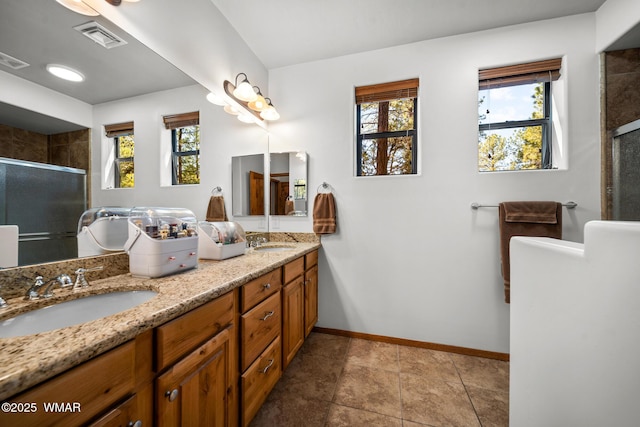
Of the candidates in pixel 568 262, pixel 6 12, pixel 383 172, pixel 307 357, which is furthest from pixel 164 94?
pixel 307 357

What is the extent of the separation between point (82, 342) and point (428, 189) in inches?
78.9

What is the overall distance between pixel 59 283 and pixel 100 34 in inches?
40.6

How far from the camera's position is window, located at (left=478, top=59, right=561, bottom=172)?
1819 millimetres

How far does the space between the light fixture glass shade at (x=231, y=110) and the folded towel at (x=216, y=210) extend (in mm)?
664

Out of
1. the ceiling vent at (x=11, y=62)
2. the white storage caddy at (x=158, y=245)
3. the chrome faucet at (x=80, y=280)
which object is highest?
the ceiling vent at (x=11, y=62)

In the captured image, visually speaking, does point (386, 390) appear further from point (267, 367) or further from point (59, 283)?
point (59, 283)

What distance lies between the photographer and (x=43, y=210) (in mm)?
837

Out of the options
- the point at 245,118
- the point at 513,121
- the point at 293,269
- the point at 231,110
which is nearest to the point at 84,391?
the point at 293,269

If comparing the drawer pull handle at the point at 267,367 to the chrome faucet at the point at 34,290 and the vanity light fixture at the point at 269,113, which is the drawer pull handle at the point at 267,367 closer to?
the chrome faucet at the point at 34,290

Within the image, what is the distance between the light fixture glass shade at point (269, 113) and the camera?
2.06 m

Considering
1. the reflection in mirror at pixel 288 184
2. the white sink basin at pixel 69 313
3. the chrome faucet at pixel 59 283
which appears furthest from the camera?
the reflection in mirror at pixel 288 184

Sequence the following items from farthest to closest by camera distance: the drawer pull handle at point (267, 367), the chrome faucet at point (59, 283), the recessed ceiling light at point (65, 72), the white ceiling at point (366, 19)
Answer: the white ceiling at point (366, 19) < the drawer pull handle at point (267, 367) < the recessed ceiling light at point (65, 72) < the chrome faucet at point (59, 283)

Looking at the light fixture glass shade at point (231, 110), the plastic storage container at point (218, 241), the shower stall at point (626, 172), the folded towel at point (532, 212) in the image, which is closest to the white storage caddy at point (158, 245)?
the plastic storage container at point (218, 241)

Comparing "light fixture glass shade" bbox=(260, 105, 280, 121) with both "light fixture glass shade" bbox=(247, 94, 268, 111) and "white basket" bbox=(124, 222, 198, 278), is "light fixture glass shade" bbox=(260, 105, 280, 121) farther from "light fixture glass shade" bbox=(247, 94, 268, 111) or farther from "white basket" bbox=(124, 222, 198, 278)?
→ "white basket" bbox=(124, 222, 198, 278)
